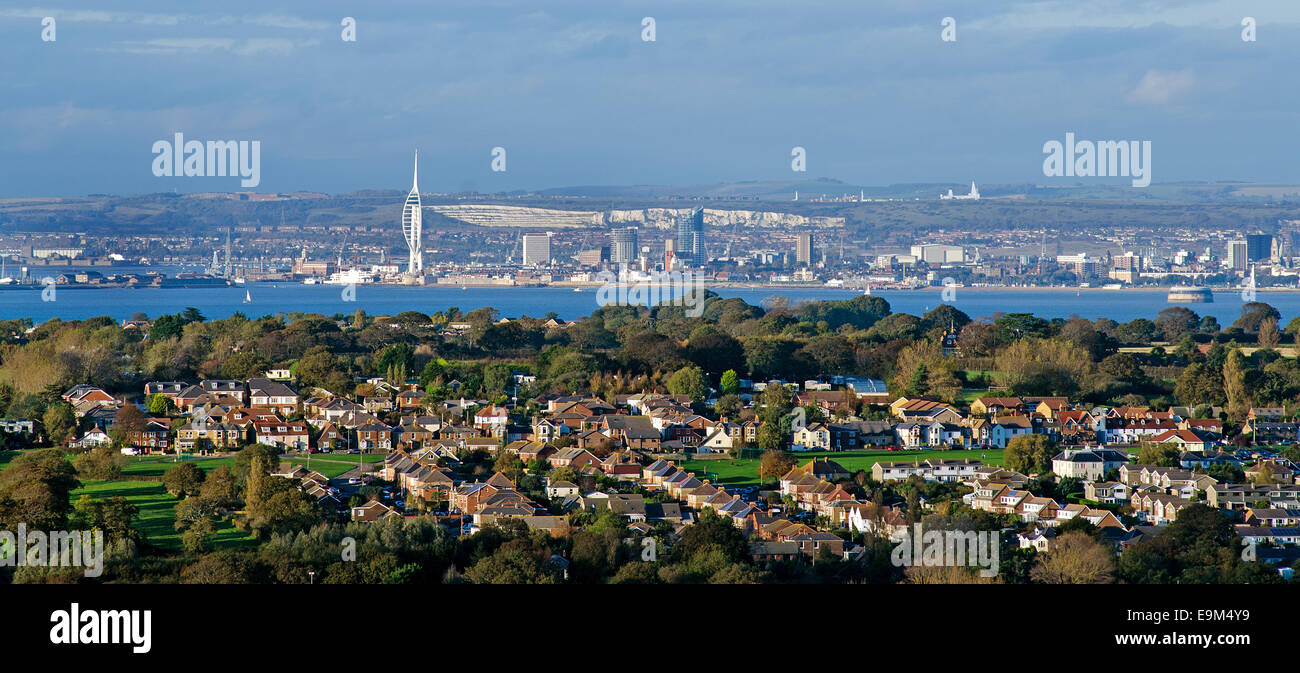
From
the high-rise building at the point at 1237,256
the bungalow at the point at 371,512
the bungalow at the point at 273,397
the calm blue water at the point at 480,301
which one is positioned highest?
the high-rise building at the point at 1237,256

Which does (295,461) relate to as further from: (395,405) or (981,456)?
(981,456)

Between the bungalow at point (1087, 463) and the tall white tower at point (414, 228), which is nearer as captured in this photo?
the bungalow at point (1087, 463)

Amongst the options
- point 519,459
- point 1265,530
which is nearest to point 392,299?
point 519,459

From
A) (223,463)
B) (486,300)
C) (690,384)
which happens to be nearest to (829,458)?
(690,384)

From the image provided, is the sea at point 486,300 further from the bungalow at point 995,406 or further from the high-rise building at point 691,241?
the bungalow at point 995,406

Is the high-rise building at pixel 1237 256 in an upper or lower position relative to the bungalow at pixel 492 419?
upper

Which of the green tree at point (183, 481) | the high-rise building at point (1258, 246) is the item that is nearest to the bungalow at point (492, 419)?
the green tree at point (183, 481)

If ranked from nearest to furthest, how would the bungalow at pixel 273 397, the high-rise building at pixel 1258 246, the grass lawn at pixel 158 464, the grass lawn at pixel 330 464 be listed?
the grass lawn at pixel 158 464, the grass lawn at pixel 330 464, the bungalow at pixel 273 397, the high-rise building at pixel 1258 246

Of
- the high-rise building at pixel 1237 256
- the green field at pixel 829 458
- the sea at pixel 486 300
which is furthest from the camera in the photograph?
the high-rise building at pixel 1237 256
